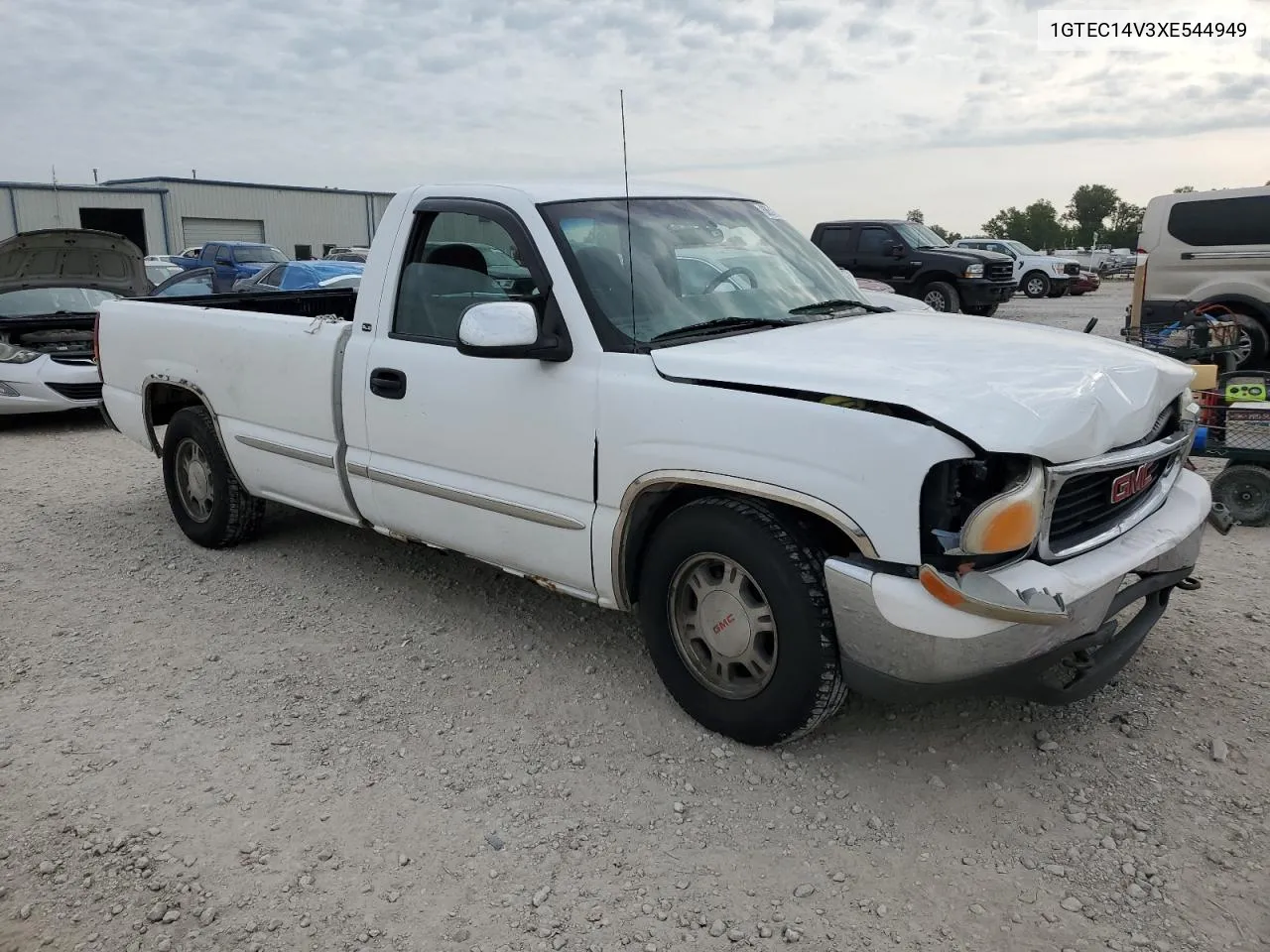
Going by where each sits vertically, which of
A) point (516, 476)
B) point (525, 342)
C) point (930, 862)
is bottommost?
point (930, 862)

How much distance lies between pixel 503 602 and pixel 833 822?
2177 millimetres

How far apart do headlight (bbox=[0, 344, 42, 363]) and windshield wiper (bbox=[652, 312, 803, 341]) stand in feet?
26.9

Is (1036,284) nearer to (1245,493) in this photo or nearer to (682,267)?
(1245,493)

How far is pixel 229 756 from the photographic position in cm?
351

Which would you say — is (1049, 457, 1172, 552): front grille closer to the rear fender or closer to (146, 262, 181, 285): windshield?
the rear fender

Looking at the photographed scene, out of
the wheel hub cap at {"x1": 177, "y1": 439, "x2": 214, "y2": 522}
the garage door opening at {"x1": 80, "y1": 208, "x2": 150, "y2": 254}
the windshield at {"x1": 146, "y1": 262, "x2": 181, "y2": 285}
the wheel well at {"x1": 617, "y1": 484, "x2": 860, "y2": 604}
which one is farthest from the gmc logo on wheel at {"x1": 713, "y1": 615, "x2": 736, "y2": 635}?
the garage door opening at {"x1": 80, "y1": 208, "x2": 150, "y2": 254}

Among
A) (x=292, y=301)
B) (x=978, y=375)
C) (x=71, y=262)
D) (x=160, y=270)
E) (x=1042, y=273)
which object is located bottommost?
(x=978, y=375)

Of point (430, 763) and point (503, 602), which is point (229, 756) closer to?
point (430, 763)

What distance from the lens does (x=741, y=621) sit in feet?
10.9

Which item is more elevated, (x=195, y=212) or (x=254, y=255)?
(x=195, y=212)

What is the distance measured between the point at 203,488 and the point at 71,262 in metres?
6.32

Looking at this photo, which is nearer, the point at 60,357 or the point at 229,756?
the point at 229,756

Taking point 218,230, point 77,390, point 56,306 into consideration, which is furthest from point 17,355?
point 218,230

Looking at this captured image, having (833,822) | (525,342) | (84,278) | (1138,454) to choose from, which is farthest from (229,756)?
(84,278)
